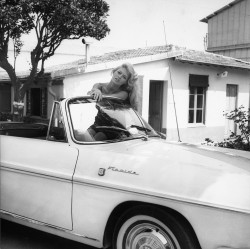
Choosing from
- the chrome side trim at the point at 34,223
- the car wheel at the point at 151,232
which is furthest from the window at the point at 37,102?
the car wheel at the point at 151,232

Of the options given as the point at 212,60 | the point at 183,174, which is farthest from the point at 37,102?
the point at 183,174

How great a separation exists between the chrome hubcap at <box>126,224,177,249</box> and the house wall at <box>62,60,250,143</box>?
25.6 feet

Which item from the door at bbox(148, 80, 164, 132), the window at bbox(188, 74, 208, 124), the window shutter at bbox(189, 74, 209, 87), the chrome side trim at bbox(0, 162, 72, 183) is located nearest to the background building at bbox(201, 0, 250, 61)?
the window shutter at bbox(189, 74, 209, 87)

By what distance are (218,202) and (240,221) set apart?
172 millimetres

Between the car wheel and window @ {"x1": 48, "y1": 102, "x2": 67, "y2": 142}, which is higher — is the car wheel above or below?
below

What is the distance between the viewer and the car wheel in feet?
7.82

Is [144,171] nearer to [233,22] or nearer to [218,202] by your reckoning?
[218,202]

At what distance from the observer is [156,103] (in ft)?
39.8

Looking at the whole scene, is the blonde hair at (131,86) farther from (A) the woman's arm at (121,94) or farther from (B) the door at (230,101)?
(B) the door at (230,101)

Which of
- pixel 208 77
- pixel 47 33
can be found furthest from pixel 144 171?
pixel 208 77

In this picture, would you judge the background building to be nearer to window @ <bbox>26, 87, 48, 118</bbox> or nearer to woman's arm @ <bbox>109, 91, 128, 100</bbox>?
woman's arm @ <bbox>109, 91, 128, 100</bbox>

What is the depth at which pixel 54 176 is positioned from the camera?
9.64ft

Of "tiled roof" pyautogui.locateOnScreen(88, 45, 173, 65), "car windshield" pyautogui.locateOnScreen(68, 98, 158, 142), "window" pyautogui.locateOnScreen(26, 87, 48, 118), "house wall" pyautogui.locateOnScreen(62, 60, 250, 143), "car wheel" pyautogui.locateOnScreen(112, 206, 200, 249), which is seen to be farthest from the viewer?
"tiled roof" pyautogui.locateOnScreen(88, 45, 173, 65)

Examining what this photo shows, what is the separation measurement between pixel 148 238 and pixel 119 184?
1.46ft
